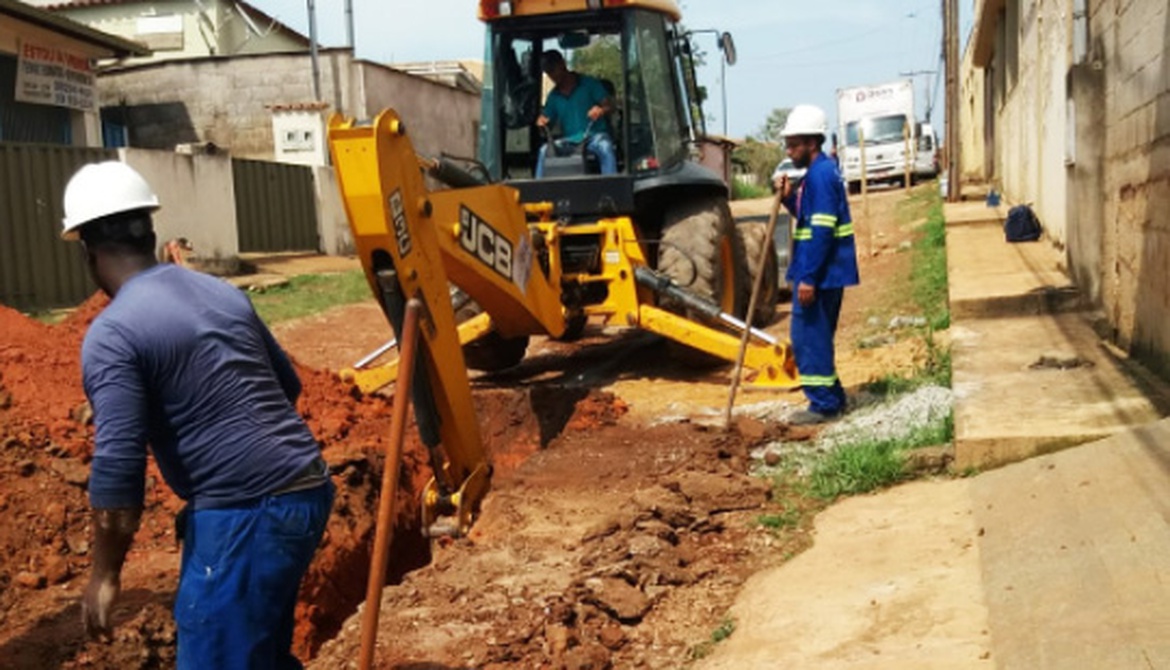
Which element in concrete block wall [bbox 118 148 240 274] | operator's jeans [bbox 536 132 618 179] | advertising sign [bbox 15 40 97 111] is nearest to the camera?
operator's jeans [bbox 536 132 618 179]

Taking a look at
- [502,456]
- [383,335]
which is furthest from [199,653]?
[383,335]

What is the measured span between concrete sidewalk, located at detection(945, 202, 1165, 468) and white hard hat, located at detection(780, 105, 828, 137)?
1.62 meters

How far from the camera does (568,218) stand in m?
9.17

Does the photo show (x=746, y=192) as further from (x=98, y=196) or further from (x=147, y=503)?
(x=98, y=196)

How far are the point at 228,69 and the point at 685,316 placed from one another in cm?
1988

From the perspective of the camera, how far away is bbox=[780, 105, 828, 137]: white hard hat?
7.57m

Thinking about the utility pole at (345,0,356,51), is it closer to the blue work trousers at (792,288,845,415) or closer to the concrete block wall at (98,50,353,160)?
the concrete block wall at (98,50,353,160)

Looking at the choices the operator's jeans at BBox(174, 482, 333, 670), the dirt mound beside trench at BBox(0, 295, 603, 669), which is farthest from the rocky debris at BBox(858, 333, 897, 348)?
the operator's jeans at BBox(174, 482, 333, 670)

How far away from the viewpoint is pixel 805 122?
7.59 metres

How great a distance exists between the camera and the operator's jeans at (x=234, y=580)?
10.8 feet

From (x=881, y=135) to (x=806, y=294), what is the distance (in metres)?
31.8

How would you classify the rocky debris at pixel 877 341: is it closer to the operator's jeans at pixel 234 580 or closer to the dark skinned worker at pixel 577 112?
the dark skinned worker at pixel 577 112

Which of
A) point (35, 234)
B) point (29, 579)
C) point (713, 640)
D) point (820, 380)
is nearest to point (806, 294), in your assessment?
point (820, 380)

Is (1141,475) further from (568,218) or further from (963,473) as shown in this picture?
(568,218)
